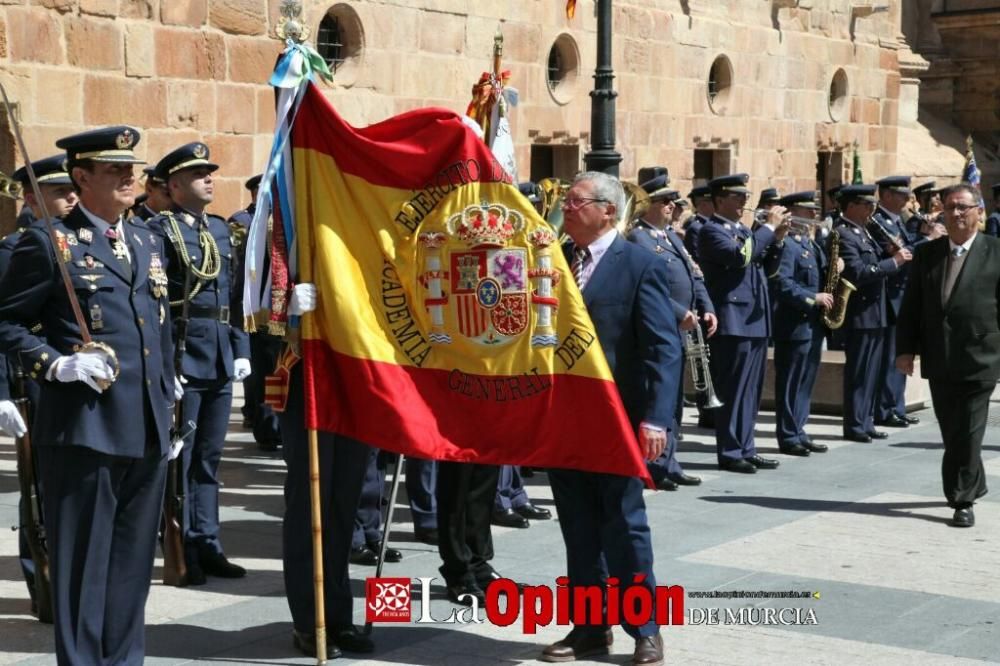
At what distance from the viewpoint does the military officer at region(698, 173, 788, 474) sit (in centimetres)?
1198

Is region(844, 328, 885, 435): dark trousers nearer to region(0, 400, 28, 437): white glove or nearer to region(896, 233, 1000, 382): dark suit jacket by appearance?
region(896, 233, 1000, 382): dark suit jacket

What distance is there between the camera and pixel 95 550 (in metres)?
6.11

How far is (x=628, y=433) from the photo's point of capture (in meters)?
6.70

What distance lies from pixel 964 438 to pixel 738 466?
223cm

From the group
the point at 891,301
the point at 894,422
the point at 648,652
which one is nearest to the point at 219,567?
the point at 648,652

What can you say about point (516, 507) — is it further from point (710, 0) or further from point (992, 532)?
point (710, 0)

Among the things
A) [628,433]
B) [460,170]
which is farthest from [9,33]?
[628,433]

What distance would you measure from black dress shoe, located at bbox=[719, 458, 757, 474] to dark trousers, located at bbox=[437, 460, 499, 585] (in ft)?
13.2

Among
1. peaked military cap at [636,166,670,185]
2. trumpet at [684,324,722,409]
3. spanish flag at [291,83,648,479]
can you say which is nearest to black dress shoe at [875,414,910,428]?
trumpet at [684,324,722,409]

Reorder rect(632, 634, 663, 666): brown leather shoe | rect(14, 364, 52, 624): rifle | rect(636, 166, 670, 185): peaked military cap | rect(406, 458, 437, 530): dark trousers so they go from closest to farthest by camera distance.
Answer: rect(632, 634, 663, 666): brown leather shoe, rect(14, 364, 52, 624): rifle, rect(406, 458, 437, 530): dark trousers, rect(636, 166, 670, 185): peaked military cap

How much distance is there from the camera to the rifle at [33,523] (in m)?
7.27

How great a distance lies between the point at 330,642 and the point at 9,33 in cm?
779

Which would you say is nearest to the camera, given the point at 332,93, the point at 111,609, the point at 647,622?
the point at 111,609

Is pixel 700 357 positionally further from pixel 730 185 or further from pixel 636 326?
pixel 636 326
